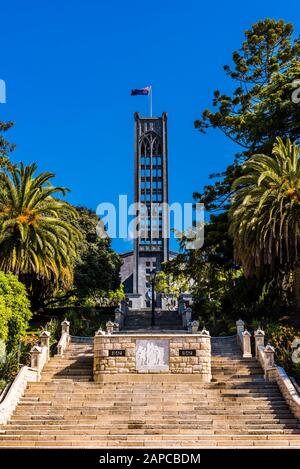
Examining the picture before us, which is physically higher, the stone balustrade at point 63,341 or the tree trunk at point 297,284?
the tree trunk at point 297,284

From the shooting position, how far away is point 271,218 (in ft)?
86.2

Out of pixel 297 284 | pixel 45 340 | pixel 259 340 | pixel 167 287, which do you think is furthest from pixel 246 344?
pixel 167 287

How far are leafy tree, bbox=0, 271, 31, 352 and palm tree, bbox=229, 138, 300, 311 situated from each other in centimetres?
1008

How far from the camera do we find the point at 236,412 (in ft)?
62.7

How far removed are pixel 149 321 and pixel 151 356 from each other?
13.3m

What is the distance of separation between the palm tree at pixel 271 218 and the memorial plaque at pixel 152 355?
6.64m

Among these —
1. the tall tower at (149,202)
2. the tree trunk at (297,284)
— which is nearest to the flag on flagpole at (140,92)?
the tall tower at (149,202)

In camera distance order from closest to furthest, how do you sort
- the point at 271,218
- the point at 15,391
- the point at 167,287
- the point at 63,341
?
the point at 15,391, the point at 271,218, the point at 63,341, the point at 167,287

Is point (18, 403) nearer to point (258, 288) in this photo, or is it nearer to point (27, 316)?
point (27, 316)

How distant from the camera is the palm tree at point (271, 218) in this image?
1045 inches

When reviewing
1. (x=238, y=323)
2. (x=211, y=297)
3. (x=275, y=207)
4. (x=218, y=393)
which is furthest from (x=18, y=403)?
(x=211, y=297)

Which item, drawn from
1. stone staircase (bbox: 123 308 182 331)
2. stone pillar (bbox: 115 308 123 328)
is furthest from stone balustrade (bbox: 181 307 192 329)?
stone pillar (bbox: 115 308 123 328)

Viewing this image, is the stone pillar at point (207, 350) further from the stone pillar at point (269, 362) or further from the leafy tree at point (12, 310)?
the leafy tree at point (12, 310)

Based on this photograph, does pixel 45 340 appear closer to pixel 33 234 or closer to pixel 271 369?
pixel 33 234
